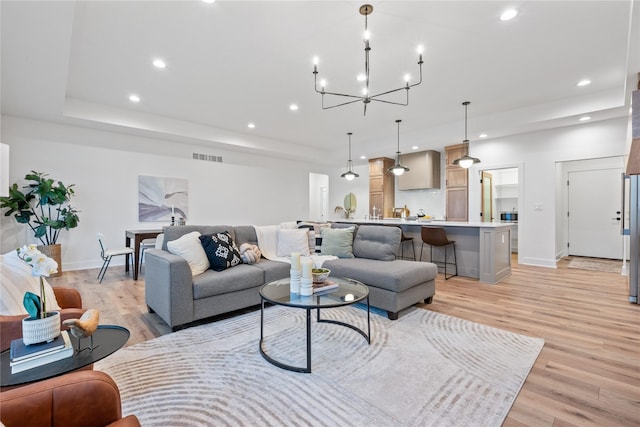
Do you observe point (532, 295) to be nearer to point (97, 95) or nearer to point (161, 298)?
point (161, 298)

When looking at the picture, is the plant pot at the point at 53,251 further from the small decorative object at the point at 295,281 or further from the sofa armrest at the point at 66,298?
the small decorative object at the point at 295,281

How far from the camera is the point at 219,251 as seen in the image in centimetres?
305

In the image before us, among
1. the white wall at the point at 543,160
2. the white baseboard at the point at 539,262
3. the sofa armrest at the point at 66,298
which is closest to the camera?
the sofa armrest at the point at 66,298

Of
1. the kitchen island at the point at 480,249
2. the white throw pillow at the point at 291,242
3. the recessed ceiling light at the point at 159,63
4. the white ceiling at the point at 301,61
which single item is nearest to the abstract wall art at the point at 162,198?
the white ceiling at the point at 301,61

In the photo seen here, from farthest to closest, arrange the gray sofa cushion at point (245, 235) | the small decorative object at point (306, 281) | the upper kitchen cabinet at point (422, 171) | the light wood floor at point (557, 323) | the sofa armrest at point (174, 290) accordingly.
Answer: the upper kitchen cabinet at point (422, 171) < the gray sofa cushion at point (245, 235) < the sofa armrest at point (174, 290) < the small decorative object at point (306, 281) < the light wood floor at point (557, 323)

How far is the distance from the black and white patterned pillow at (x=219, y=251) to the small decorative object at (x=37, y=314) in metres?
1.75

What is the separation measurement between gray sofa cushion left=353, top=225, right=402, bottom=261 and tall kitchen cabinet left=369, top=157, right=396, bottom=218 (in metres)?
4.15

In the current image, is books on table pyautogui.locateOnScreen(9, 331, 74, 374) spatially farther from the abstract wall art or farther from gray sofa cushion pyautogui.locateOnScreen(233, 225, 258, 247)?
the abstract wall art

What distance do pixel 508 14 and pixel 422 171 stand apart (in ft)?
15.4

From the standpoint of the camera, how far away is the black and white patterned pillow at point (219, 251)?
302 centimetres

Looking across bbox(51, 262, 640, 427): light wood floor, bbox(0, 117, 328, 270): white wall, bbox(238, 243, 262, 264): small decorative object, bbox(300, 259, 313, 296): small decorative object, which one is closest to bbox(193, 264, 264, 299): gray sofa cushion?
bbox(238, 243, 262, 264): small decorative object

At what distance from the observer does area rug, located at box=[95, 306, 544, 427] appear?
156cm

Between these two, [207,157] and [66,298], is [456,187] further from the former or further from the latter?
[66,298]

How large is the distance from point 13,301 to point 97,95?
4.10 metres
